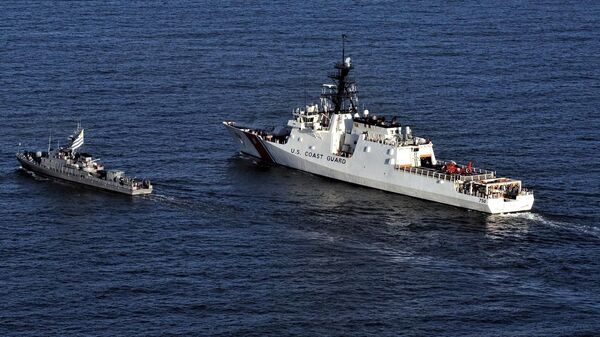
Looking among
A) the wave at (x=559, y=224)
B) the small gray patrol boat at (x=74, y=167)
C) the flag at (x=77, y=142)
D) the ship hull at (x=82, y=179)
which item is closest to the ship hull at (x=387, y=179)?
the wave at (x=559, y=224)

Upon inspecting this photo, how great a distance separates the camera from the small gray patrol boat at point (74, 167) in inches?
7372

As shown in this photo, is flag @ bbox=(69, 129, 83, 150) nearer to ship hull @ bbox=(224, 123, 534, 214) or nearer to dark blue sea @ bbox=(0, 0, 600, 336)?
dark blue sea @ bbox=(0, 0, 600, 336)

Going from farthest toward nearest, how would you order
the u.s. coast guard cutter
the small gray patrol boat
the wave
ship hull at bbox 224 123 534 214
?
the small gray patrol boat, the u.s. coast guard cutter, ship hull at bbox 224 123 534 214, the wave

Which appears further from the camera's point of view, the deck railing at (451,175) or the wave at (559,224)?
the deck railing at (451,175)

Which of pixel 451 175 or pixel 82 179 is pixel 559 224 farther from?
pixel 82 179

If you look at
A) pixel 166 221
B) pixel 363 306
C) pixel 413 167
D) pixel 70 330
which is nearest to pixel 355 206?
pixel 413 167

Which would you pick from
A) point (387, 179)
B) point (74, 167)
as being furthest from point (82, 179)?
point (387, 179)

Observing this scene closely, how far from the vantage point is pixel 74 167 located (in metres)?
192

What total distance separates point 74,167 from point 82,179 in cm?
228

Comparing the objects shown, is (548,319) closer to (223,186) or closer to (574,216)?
(574,216)

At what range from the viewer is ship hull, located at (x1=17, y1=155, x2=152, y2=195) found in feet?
604

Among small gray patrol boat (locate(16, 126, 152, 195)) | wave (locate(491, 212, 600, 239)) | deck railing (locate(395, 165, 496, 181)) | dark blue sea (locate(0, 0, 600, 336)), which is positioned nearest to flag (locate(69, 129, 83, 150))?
small gray patrol boat (locate(16, 126, 152, 195))

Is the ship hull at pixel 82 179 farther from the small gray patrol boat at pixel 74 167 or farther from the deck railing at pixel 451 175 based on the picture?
the deck railing at pixel 451 175

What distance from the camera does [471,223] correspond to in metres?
176
